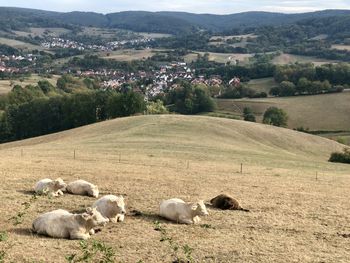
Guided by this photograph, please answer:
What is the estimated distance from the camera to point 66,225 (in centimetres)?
1516

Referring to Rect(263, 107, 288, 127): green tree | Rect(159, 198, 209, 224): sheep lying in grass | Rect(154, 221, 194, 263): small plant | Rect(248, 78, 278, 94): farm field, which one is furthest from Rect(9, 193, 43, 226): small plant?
Rect(248, 78, 278, 94): farm field

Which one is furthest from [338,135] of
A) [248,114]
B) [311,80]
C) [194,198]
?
[194,198]

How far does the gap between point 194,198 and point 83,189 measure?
479 centimetres

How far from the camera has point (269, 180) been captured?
92.4 feet

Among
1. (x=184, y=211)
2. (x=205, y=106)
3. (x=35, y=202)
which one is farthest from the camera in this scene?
(x=205, y=106)

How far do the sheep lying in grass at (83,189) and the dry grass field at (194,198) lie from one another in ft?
1.79

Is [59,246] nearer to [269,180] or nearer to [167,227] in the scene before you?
[167,227]

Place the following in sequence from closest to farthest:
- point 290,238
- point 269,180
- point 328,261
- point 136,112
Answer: point 328,261, point 290,238, point 269,180, point 136,112

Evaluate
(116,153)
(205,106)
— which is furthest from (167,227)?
(205,106)

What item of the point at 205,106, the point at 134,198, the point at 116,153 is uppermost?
the point at 134,198

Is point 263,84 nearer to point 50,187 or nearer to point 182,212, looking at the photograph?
point 50,187

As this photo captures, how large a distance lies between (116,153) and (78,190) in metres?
15.9

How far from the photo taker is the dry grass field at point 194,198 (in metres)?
14.4

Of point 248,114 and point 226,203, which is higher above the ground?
point 226,203
